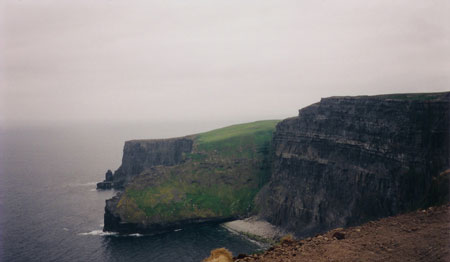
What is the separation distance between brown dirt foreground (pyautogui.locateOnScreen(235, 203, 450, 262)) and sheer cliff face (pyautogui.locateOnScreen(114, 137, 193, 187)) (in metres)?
155

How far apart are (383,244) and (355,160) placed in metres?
76.6

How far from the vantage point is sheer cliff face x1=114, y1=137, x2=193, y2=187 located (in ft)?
596

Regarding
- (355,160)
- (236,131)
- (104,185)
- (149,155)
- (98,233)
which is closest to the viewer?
(355,160)

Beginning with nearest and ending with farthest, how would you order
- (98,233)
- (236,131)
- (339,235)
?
(339,235) → (98,233) → (236,131)

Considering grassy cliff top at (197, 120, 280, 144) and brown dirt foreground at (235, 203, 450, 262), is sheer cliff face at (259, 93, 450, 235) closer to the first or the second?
grassy cliff top at (197, 120, 280, 144)

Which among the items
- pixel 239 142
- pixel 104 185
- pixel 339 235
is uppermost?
pixel 339 235

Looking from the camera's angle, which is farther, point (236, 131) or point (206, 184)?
point (236, 131)

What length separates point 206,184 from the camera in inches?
5448

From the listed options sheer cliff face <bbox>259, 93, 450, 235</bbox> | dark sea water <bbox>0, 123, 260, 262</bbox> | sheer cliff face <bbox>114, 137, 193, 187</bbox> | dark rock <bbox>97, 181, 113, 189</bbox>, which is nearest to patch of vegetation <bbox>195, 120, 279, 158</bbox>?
sheer cliff face <bbox>114, 137, 193, 187</bbox>

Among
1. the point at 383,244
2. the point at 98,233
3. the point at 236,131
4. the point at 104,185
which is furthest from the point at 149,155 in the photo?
the point at 383,244

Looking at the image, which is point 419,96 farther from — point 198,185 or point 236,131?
point 236,131

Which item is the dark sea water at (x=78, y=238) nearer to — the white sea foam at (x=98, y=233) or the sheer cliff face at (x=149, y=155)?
the white sea foam at (x=98, y=233)

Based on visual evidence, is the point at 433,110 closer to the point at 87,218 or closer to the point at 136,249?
the point at 136,249

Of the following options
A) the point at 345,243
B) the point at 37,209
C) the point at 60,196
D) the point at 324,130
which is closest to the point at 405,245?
the point at 345,243
